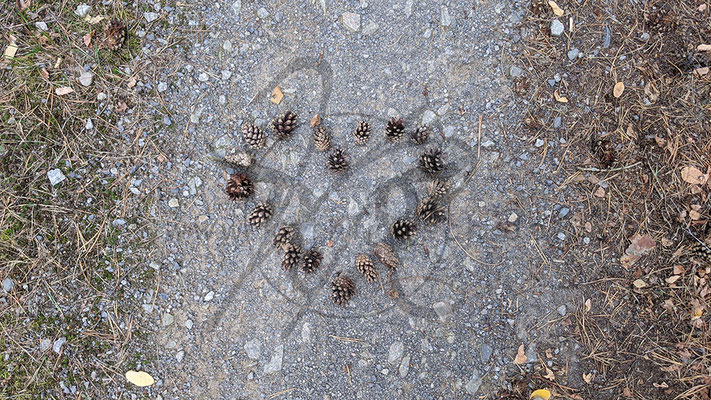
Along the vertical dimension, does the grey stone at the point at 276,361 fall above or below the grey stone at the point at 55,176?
below

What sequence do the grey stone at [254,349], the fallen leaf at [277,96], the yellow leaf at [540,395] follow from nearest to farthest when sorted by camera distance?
the yellow leaf at [540,395], the grey stone at [254,349], the fallen leaf at [277,96]

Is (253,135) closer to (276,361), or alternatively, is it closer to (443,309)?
(276,361)

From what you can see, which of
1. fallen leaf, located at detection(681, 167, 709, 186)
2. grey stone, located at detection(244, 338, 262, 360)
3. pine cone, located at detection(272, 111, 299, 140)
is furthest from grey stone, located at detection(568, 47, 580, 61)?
grey stone, located at detection(244, 338, 262, 360)

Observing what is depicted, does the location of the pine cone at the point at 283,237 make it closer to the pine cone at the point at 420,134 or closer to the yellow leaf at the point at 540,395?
the pine cone at the point at 420,134

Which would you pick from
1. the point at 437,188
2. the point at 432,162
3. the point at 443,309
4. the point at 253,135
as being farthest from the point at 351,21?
the point at 443,309

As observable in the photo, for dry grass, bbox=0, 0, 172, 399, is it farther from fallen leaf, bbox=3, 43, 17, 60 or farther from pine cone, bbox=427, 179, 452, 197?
pine cone, bbox=427, 179, 452, 197

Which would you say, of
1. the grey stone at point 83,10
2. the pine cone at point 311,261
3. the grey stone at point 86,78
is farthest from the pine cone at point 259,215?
the grey stone at point 83,10
